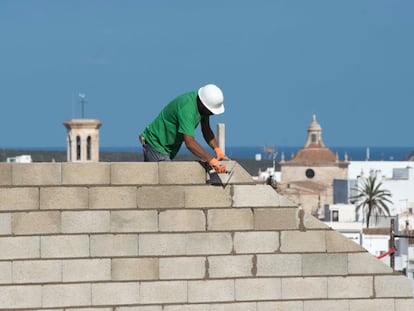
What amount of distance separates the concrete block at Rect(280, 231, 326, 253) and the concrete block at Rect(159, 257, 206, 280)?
832 millimetres

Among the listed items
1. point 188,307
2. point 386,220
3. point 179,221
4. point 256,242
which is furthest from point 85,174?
point 386,220

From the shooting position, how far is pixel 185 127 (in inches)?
552

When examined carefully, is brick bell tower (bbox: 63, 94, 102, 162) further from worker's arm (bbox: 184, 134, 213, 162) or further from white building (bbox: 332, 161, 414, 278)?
worker's arm (bbox: 184, 134, 213, 162)

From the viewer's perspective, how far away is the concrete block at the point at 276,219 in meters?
14.1

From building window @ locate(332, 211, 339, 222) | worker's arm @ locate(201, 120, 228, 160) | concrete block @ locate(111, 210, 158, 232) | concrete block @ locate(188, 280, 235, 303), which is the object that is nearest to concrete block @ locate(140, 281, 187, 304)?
concrete block @ locate(188, 280, 235, 303)

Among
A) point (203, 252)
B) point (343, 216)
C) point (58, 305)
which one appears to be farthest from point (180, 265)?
point (343, 216)

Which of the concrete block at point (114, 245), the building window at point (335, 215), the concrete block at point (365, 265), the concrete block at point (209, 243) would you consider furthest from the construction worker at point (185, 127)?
the building window at point (335, 215)

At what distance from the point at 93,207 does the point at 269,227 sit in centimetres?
173

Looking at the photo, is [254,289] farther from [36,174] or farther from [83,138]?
[83,138]

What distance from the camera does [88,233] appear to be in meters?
13.8

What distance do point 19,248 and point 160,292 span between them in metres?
1.42

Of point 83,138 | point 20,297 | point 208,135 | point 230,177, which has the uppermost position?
point 83,138

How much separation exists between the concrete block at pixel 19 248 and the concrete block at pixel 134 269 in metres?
0.77

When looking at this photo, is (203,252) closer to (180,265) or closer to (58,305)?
(180,265)
